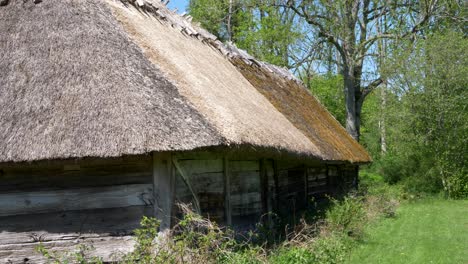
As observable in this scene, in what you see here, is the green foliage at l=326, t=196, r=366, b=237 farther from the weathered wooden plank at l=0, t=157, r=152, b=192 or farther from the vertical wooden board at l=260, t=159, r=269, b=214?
the weathered wooden plank at l=0, t=157, r=152, b=192

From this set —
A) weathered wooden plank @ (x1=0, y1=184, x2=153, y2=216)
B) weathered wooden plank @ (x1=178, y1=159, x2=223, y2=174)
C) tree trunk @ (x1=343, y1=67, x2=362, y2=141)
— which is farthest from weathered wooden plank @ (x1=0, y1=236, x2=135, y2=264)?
tree trunk @ (x1=343, y1=67, x2=362, y2=141)

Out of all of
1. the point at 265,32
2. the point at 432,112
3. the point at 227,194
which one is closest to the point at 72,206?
the point at 227,194

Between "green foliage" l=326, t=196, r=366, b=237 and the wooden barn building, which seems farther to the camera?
"green foliage" l=326, t=196, r=366, b=237

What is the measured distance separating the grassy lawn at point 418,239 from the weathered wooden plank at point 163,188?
295cm

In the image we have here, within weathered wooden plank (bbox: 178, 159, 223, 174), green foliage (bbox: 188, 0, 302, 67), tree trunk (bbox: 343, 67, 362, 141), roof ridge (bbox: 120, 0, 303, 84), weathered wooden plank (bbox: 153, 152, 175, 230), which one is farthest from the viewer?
green foliage (bbox: 188, 0, 302, 67)

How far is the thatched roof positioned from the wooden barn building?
0.04 feet

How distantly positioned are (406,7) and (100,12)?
14858 mm

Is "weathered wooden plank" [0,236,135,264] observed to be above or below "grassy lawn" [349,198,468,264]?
above

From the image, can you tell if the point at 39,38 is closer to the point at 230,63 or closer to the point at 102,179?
the point at 102,179

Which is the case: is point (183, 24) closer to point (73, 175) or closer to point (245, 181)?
point (245, 181)

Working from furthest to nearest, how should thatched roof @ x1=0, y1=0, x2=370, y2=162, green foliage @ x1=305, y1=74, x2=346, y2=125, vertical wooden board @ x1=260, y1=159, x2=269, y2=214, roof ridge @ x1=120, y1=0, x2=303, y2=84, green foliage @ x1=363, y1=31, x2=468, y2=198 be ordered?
green foliage @ x1=305, y1=74, x2=346, y2=125
green foliage @ x1=363, y1=31, x2=468, y2=198
roof ridge @ x1=120, y1=0, x2=303, y2=84
vertical wooden board @ x1=260, y1=159, x2=269, y2=214
thatched roof @ x1=0, y1=0, x2=370, y2=162

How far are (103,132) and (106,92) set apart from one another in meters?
0.62

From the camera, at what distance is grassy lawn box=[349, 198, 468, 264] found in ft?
28.1

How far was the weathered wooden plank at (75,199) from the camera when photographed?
6.83 meters
